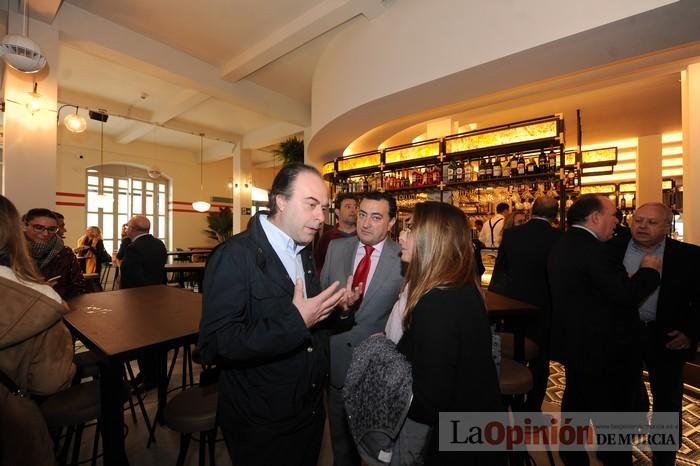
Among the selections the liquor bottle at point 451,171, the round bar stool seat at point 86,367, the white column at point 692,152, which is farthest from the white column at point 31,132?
the white column at point 692,152

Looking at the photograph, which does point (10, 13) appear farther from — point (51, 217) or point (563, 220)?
point (563, 220)

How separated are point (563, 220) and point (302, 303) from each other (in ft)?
14.7

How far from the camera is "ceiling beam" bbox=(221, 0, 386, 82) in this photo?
4.20m

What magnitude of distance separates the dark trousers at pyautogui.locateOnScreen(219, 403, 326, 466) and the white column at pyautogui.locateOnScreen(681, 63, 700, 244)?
5.12 m

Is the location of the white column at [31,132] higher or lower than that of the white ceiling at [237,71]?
lower

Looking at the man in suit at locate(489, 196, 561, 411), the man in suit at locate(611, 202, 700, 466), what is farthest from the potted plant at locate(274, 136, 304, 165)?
the man in suit at locate(611, 202, 700, 466)

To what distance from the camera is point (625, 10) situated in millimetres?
2604

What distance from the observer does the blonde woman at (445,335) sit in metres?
1.20

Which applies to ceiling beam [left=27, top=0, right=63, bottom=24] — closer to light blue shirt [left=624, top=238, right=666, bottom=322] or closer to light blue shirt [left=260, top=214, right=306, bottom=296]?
light blue shirt [left=260, top=214, right=306, bottom=296]

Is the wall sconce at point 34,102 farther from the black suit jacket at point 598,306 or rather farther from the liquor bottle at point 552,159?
the liquor bottle at point 552,159

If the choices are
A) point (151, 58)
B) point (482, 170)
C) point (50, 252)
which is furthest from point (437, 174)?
point (50, 252)

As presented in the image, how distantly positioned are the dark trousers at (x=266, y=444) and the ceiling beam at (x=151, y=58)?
215 inches

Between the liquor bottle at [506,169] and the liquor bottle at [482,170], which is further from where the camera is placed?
the liquor bottle at [482,170]

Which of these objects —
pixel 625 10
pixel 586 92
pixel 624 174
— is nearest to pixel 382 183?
pixel 586 92
